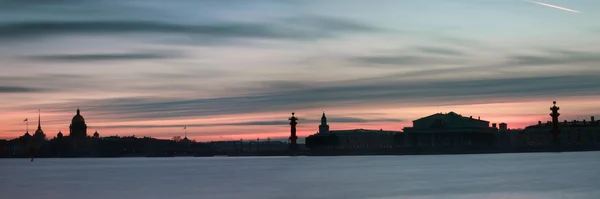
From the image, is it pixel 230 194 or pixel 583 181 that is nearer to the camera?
pixel 230 194

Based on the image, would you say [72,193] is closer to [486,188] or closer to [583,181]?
[486,188]

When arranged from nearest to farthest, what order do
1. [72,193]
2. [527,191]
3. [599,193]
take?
[599,193], [527,191], [72,193]

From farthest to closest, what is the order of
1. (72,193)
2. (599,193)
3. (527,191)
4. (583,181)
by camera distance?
1. (583,181)
2. (72,193)
3. (527,191)
4. (599,193)

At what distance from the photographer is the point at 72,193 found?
75.5 m

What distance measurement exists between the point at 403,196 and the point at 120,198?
1903 cm

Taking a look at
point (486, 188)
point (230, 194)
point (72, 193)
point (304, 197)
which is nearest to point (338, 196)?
point (304, 197)

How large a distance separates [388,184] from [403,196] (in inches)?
596

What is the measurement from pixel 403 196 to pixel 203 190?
17.1m

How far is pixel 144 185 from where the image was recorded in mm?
85250

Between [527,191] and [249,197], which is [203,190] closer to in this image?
[249,197]

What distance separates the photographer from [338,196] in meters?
66.5

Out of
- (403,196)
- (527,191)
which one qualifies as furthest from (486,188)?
(403,196)

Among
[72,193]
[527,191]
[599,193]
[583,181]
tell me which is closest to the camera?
[599,193]

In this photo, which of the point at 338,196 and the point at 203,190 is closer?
the point at 338,196
